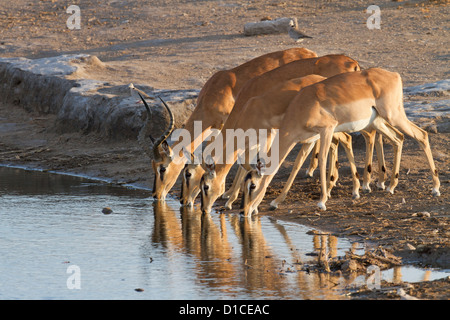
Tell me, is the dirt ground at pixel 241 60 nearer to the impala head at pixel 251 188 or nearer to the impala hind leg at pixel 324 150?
the impala hind leg at pixel 324 150

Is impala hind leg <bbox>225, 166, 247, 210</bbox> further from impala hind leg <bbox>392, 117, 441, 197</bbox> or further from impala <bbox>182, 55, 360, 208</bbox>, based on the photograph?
impala hind leg <bbox>392, 117, 441, 197</bbox>

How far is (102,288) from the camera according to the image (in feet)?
22.2

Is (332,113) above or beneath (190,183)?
above

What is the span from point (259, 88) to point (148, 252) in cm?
368

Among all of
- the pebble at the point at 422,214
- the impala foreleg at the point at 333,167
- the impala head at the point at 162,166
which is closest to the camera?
the pebble at the point at 422,214

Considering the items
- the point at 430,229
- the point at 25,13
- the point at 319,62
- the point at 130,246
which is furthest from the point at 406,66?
the point at 25,13

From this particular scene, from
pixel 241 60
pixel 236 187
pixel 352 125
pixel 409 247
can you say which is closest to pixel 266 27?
pixel 241 60

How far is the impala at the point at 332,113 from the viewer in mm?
9508

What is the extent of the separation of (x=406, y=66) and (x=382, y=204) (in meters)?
7.84

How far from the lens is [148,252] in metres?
8.08

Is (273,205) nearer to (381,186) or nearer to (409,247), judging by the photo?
(381,186)

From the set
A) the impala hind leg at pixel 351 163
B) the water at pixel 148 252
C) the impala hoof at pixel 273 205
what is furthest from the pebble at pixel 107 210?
the impala hind leg at pixel 351 163

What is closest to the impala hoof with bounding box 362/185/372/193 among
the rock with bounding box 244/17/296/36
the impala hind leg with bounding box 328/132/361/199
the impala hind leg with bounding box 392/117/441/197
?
the impala hind leg with bounding box 328/132/361/199

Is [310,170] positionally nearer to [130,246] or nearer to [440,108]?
[440,108]
